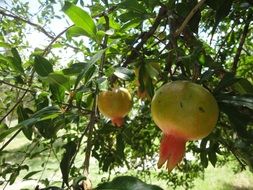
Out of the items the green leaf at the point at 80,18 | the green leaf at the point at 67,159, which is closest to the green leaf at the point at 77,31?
the green leaf at the point at 80,18

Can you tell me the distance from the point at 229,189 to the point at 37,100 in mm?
4873

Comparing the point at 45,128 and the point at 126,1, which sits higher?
the point at 126,1

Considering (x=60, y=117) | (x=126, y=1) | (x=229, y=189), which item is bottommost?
(x=229, y=189)

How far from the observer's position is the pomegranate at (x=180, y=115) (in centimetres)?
66

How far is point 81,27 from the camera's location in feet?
2.99

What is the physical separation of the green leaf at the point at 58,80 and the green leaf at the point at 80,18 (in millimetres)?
137

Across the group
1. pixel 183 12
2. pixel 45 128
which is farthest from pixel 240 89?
pixel 45 128

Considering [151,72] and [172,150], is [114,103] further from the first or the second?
[172,150]

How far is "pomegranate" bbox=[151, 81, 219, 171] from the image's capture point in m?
0.66

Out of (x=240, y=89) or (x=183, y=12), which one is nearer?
(x=240, y=89)

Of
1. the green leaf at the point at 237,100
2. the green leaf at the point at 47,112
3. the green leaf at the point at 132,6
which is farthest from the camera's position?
the green leaf at the point at 132,6

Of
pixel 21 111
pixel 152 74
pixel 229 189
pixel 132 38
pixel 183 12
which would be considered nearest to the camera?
pixel 152 74

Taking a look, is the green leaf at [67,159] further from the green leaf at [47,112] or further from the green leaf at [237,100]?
the green leaf at [237,100]

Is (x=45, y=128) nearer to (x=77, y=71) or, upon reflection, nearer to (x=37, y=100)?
(x=37, y=100)
